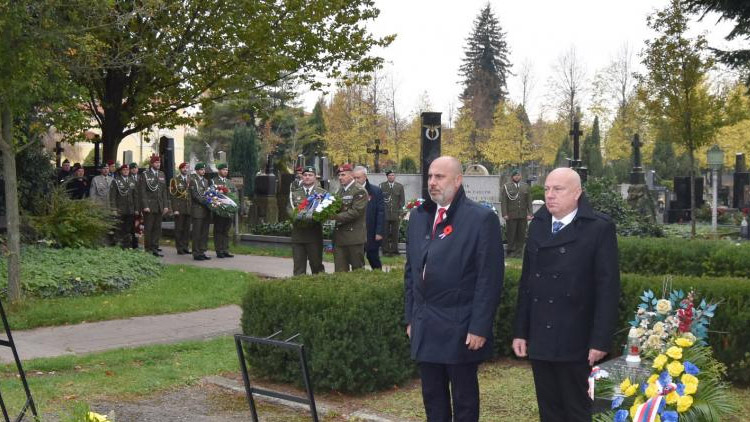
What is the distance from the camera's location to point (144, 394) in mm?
7559

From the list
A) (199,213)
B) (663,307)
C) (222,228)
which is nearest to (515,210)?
(222,228)

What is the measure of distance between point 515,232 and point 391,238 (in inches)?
131

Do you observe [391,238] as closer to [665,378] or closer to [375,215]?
[375,215]

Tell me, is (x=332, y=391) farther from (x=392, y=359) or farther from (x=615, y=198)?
(x=615, y=198)

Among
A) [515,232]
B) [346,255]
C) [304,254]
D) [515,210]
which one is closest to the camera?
[346,255]

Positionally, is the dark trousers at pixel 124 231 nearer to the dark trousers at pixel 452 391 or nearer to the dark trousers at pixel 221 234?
the dark trousers at pixel 221 234

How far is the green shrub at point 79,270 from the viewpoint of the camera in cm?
1254

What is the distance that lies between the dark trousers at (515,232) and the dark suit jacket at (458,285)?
54.6 feet

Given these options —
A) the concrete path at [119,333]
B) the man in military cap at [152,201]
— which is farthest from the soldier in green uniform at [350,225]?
the man in military cap at [152,201]

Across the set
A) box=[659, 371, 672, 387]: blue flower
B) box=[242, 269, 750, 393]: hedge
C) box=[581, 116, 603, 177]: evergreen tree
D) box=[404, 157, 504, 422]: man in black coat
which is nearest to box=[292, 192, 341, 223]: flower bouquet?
box=[242, 269, 750, 393]: hedge

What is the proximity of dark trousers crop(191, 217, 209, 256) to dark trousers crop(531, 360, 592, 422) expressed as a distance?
14.5 meters

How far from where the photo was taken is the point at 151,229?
19.4 metres

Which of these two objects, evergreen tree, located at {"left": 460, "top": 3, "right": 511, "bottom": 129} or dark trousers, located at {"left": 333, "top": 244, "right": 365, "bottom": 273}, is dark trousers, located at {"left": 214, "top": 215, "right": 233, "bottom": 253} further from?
evergreen tree, located at {"left": 460, "top": 3, "right": 511, "bottom": 129}

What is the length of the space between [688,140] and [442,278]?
2420 centimetres
